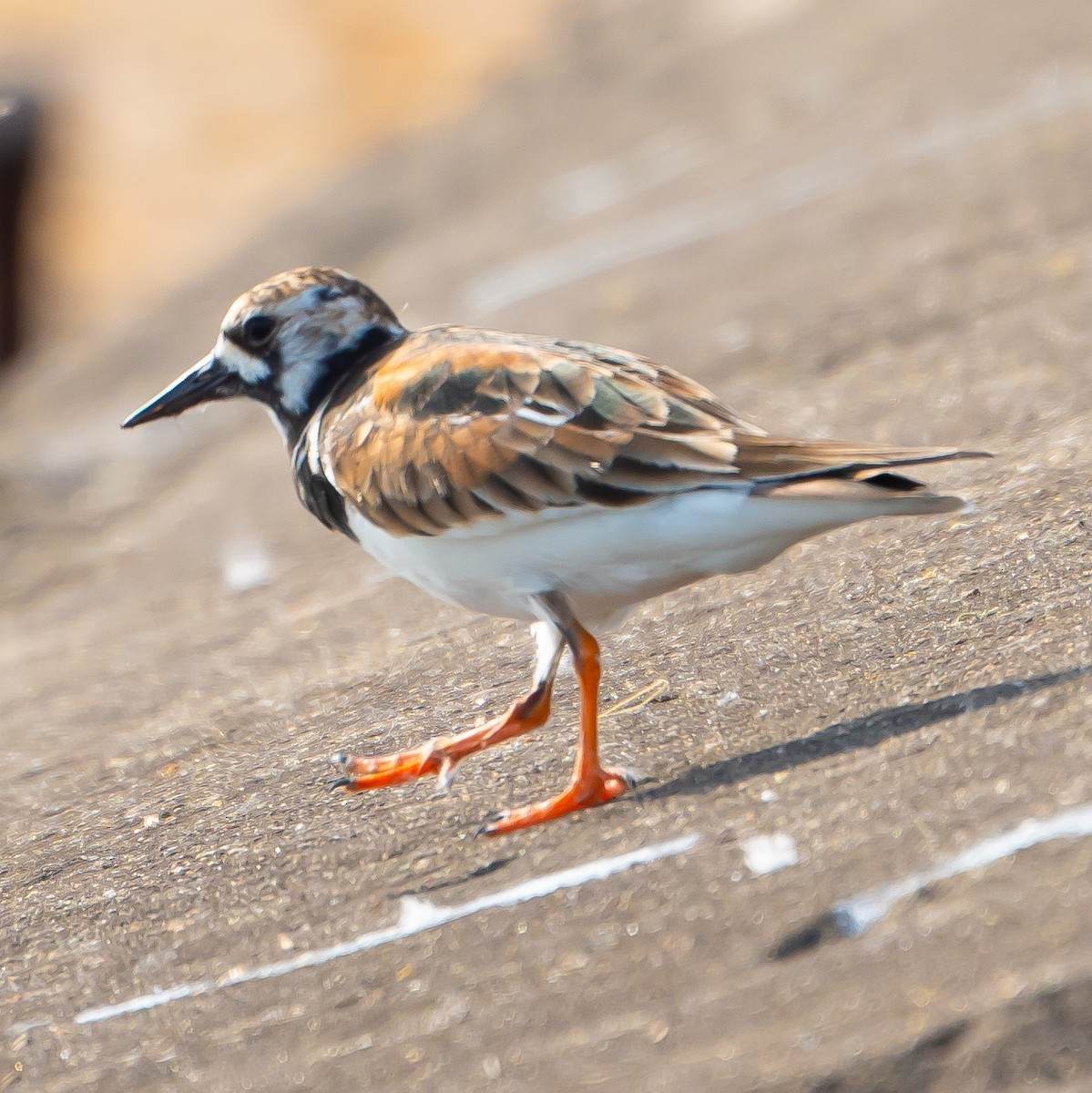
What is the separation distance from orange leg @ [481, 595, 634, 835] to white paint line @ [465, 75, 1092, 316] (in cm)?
610

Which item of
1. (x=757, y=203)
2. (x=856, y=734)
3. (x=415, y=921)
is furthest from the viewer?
(x=757, y=203)

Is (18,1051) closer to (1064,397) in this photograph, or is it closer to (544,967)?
(544,967)

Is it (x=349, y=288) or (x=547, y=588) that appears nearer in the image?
(x=547, y=588)

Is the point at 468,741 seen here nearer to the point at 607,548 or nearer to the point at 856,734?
the point at 607,548

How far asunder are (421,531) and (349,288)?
1023mm

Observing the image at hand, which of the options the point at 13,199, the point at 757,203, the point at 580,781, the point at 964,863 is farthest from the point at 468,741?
the point at 13,199

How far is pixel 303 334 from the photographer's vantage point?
4.82 meters

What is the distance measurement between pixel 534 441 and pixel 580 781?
875 millimetres

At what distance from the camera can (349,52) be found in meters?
19.8

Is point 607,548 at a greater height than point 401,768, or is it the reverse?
point 607,548

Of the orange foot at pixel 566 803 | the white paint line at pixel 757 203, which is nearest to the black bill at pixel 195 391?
the orange foot at pixel 566 803

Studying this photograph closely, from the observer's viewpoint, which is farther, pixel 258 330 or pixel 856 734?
pixel 258 330

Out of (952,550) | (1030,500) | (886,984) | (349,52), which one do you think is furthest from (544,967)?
(349,52)

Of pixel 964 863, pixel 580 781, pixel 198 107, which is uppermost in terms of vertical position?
pixel 198 107
